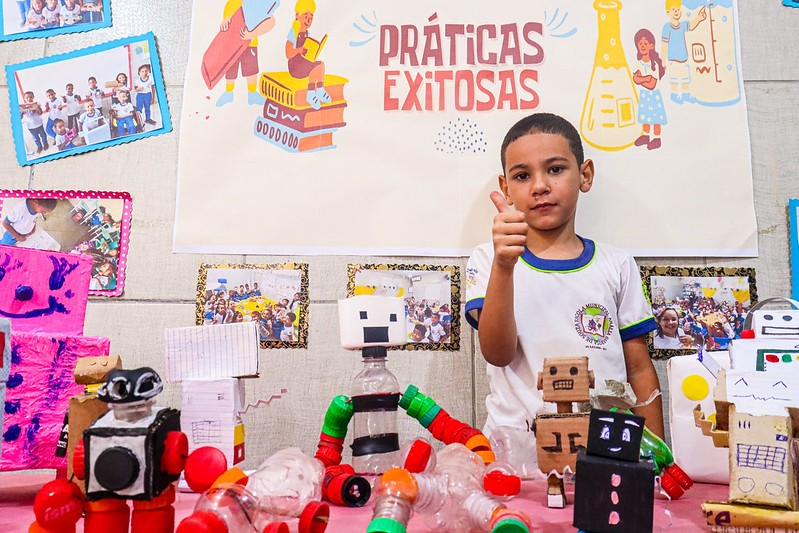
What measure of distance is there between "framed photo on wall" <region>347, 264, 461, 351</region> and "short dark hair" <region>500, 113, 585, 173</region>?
259 millimetres

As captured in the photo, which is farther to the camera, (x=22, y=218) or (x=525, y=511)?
(x=22, y=218)

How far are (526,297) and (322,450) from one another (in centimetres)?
45

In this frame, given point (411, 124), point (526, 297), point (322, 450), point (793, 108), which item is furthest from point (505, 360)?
point (793, 108)

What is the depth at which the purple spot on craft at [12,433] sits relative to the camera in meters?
0.82

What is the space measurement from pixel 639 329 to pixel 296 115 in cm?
77

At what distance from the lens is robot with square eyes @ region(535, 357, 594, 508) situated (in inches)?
27.3

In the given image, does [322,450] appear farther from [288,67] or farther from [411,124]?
[288,67]

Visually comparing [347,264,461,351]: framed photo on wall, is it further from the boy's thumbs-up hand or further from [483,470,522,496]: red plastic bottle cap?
[483,470,522,496]: red plastic bottle cap

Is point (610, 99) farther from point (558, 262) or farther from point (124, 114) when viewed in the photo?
point (124, 114)

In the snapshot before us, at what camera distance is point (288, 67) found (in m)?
1.29

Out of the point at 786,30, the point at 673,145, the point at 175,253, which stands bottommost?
the point at 175,253

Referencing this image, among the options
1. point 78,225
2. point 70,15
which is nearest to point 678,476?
point 78,225

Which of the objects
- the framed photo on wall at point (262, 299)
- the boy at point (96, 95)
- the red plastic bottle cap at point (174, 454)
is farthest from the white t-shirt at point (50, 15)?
the red plastic bottle cap at point (174, 454)

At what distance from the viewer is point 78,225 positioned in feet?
4.11
